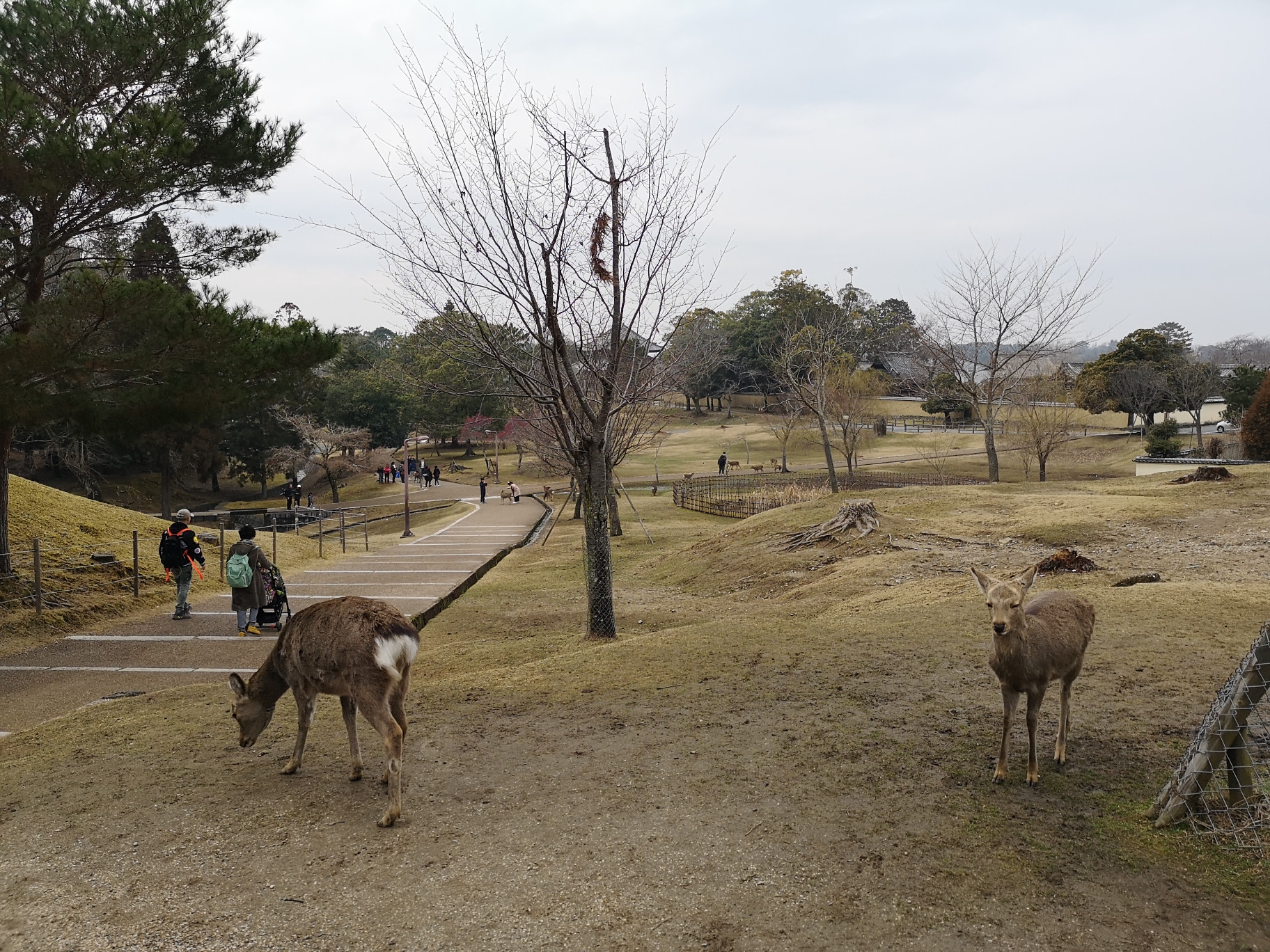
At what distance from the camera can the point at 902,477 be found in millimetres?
40938

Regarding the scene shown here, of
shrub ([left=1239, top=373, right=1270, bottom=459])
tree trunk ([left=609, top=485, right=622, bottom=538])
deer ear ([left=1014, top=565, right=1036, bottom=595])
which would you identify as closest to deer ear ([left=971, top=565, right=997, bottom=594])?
deer ear ([left=1014, top=565, right=1036, bottom=595])

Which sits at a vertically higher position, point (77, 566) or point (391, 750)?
point (77, 566)

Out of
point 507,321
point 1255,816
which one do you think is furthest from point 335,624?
point 507,321

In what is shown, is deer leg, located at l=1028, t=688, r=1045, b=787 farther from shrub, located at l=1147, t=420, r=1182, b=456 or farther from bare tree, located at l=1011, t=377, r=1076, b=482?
shrub, located at l=1147, t=420, r=1182, b=456

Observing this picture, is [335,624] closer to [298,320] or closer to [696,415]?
[298,320]

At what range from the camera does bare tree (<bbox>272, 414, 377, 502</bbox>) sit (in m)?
50.2

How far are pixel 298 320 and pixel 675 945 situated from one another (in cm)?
1247

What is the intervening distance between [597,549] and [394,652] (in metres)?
5.55

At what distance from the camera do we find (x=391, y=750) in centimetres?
525

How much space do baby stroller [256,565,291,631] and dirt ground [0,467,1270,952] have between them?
13.1 ft

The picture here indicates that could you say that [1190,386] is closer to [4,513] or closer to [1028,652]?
[1028,652]

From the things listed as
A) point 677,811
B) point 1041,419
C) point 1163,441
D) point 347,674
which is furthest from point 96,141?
point 1163,441

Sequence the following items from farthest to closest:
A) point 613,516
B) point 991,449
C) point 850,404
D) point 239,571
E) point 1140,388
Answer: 1. point 1140,388
2. point 850,404
3. point 991,449
4. point 613,516
5. point 239,571

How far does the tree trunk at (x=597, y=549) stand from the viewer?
10.7m
